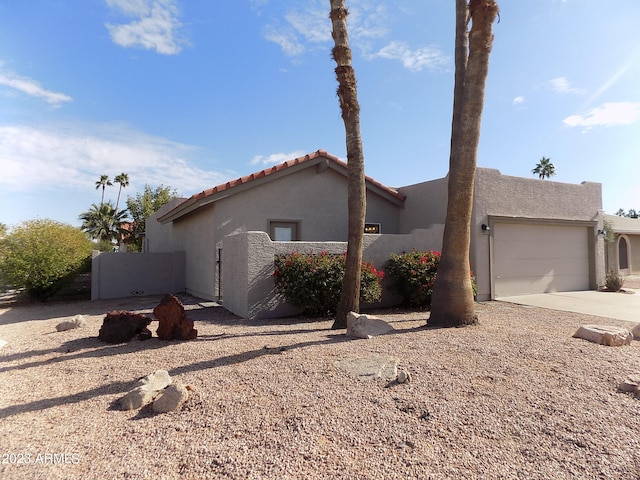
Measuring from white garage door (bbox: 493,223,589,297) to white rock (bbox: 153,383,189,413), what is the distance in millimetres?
11010

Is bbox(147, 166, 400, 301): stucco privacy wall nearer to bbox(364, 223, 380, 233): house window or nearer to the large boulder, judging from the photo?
bbox(364, 223, 380, 233): house window

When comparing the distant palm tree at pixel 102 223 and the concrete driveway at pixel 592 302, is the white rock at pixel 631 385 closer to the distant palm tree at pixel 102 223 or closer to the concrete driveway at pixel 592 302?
the concrete driveway at pixel 592 302

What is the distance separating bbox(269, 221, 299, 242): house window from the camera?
12.3 m

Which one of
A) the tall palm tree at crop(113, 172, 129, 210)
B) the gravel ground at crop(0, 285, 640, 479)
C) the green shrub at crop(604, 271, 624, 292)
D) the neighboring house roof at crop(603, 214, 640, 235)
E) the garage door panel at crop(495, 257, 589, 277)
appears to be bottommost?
the gravel ground at crop(0, 285, 640, 479)

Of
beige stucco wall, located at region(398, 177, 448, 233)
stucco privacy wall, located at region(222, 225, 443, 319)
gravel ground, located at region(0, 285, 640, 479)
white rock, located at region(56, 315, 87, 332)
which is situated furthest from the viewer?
beige stucco wall, located at region(398, 177, 448, 233)

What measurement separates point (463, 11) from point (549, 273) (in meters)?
9.79

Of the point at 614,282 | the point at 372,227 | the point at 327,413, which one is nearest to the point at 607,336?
the point at 327,413

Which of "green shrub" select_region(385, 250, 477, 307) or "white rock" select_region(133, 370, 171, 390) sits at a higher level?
"green shrub" select_region(385, 250, 477, 307)

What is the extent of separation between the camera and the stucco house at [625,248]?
21.3 meters

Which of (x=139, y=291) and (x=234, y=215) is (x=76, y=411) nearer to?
(x=234, y=215)

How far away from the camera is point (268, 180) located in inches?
469

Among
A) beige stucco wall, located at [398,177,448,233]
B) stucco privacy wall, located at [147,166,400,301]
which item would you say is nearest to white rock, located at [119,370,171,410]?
stucco privacy wall, located at [147,166,400,301]

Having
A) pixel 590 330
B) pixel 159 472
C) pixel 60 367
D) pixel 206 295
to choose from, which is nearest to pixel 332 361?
pixel 159 472

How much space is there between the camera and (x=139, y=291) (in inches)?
597
